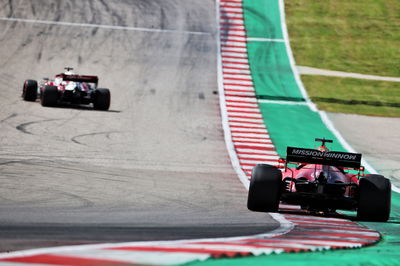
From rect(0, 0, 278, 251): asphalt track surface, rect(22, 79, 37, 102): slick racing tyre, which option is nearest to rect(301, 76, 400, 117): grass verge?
rect(0, 0, 278, 251): asphalt track surface

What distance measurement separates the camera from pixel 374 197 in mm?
12469

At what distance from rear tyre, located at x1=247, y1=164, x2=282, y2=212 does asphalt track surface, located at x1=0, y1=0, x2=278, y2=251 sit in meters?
0.24

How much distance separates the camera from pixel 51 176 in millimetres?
15625

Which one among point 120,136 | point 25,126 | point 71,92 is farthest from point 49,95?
point 120,136

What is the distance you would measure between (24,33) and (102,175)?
63.1 ft

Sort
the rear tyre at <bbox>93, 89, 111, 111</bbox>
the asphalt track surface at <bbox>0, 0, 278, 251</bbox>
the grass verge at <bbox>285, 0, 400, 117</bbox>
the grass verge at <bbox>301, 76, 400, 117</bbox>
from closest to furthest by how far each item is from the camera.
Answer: the asphalt track surface at <bbox>0, 0, 278, 251</bbox> < the rear tyre at <bbox>93, 89, 111, 111</bbox> < the grass verge at <bbox>301, 76, 400, 117</bbox> < the grass verge at <bbox>285, 0, 400, 117</bbox>

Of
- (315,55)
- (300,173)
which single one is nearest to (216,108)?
(315,55)

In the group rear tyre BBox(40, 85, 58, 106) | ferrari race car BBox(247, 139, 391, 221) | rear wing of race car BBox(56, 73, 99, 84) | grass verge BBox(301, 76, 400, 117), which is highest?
grass verge BBox(301, 76, 400, 117)

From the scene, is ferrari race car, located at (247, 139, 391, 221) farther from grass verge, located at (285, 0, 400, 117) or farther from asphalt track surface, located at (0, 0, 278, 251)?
grass verge, located at (285, 0, 400, 117)

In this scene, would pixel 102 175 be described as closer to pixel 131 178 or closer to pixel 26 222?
pixel 131 178

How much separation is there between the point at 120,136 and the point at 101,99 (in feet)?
11.9

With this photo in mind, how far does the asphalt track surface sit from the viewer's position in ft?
37.0

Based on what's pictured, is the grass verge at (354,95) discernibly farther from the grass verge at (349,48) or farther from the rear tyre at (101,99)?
the rear tyre at (101,99)

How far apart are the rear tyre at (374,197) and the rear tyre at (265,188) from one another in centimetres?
129
